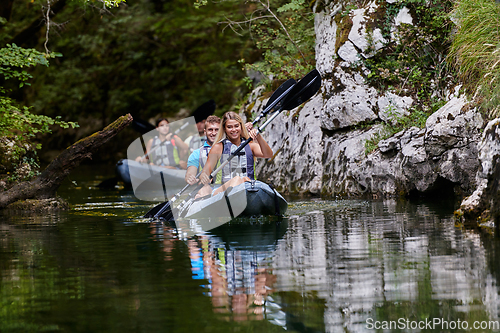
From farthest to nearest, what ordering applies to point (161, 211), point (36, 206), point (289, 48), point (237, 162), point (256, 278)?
1. point (289, 48)
2. point (36, 206)
3. point (161, 211)
4. point (237, 162)
5. point (256, 278)

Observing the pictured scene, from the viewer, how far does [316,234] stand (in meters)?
5.93

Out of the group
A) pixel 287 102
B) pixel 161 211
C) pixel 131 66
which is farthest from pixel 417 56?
pixel 131 66

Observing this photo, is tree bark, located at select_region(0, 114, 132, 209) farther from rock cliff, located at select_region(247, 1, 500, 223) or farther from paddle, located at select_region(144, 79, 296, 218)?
rock cliff, located at select_region(247, 1, 500, 223)

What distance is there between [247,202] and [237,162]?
0.68 meters

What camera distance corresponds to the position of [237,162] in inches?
285

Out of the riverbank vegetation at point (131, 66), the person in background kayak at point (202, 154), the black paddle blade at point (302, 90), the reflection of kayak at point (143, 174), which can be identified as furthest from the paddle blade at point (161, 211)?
the riverbank vegetation at point (131, 66)

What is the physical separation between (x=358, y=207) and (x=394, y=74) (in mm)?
2988

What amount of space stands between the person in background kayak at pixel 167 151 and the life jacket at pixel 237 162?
628 cm

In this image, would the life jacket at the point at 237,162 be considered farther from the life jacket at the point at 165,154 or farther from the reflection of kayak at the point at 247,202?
the life jacket at the point at 165,154

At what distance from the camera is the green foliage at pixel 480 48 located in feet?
22.4

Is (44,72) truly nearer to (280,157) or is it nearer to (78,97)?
(78,97)

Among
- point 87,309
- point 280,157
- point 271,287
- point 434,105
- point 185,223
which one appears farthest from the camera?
point 280,157

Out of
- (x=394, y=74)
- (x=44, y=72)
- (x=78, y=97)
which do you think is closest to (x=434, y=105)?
(x=394, y=74)

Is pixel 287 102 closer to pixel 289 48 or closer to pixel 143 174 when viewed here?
pixel 289 48
